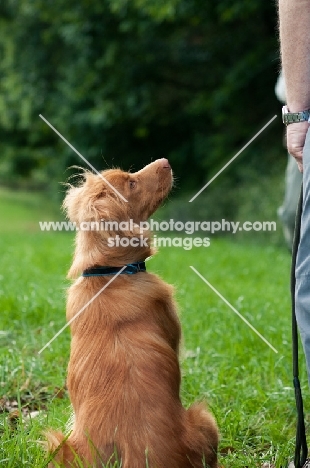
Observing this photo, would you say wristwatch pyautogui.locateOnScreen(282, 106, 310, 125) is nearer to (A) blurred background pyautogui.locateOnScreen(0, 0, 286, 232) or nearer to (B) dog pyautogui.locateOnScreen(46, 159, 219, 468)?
(B) dog pyautogui.locateOnScreen(46, 159, 219, 468)

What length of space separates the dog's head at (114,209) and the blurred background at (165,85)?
35.7 ft

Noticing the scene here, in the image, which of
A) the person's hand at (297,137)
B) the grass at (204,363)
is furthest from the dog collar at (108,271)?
the person's hand at (297,137)

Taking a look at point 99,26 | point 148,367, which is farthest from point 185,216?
point 148,367

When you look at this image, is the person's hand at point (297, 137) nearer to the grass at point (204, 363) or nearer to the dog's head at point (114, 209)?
the dog's head at point (114, 209)

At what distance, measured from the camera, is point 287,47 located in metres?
2.84

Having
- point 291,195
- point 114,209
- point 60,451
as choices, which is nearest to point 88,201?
point 114,209

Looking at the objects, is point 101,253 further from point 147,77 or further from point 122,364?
point 147,77

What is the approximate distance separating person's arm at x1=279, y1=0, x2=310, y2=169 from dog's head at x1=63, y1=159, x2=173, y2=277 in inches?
33.9

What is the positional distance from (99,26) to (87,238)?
15123 mm

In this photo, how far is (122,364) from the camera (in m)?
2.92

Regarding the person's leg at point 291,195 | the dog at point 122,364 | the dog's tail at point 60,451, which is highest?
the person's leg at point 291,195

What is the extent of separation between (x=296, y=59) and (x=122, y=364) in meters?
1.49

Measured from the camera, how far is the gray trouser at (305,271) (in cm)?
276

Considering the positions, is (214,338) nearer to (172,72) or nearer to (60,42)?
(172,72)
